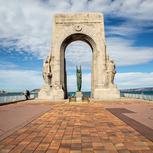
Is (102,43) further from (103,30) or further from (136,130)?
(136,130)

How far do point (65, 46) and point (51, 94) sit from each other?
7.21 m

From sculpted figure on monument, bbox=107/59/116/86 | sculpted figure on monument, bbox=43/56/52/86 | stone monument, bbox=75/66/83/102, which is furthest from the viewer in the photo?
sculpted figure on monument, bbox=43/56/52/86

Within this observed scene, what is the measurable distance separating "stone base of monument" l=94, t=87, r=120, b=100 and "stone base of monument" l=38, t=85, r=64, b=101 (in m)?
4.16

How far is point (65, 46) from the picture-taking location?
32.9 meters

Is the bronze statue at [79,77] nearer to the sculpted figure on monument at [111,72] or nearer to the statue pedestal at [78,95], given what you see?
the statue pedestal at [78,95]

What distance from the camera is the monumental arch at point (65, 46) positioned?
30.1 m

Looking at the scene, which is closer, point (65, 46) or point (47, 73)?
point (47, 73)

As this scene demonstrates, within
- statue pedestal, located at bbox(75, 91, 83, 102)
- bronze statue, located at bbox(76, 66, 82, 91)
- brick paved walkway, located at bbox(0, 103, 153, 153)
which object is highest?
bronze statue, located at bbox(76, 66, 82, 91)

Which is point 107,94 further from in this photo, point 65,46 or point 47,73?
point 65,46

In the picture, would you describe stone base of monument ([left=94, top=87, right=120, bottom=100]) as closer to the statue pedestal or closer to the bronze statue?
the bronze statue

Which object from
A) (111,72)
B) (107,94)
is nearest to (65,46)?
(111,72)

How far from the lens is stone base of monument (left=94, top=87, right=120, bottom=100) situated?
95.4ft

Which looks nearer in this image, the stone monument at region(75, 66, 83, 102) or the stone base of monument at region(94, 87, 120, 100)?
the stone monument at region(75, 66, 83, 102)

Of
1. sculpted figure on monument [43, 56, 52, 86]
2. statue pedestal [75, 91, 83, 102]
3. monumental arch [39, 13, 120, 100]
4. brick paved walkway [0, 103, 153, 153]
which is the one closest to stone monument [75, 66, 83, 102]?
statue pedestal [75, 91, 83, 102]
